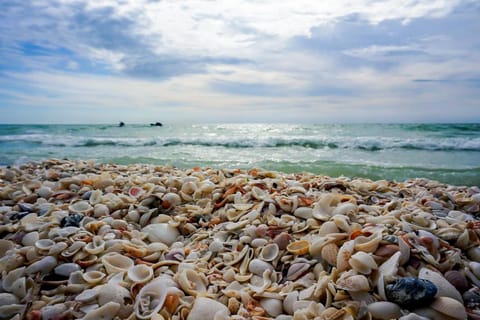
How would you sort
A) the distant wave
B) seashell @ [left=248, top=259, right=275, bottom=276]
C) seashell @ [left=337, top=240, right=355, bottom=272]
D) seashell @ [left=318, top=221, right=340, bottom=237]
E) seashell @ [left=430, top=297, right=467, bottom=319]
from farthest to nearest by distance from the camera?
the distant wave
seashell @ [left=318, top=221, right=340, bottom=237]
seashell @ [left=248, top=259, right=275, bottom=276]
seashell @ [left=337, top=240, right=355, bottom=272]
seashell @ [left=430, top=297, right=467, bottom=319]

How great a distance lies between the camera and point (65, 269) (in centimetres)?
193

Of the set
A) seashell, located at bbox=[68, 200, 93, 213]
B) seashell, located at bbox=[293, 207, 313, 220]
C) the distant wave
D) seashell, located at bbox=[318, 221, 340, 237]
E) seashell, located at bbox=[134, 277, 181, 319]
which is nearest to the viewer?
seashell, located at bbox=[134, 277, 181, 319]

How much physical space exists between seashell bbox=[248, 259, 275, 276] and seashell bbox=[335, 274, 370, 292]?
1.56 feet

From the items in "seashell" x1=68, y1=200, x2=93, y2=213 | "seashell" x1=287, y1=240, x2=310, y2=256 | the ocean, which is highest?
"seashell" x1=68, y1=200, x2=93, y2=213

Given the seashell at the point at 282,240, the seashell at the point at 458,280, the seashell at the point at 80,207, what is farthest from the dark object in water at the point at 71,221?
the seashell at the point at 458,280

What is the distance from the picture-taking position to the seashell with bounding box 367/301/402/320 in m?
1.44

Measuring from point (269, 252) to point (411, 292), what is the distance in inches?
33.5

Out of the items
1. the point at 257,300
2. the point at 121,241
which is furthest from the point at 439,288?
the point at 121,241

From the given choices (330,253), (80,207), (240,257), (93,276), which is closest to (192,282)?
(240,257)

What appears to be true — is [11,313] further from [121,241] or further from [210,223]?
[210,223]

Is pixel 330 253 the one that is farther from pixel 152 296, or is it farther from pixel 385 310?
pixel 152 296

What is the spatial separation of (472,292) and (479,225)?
2.41ft

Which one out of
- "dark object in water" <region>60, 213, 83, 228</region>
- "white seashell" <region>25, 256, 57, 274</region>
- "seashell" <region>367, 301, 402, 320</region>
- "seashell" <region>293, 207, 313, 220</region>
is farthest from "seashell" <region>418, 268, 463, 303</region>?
"dark object in water" <region>60, 213, 83, 228</region>

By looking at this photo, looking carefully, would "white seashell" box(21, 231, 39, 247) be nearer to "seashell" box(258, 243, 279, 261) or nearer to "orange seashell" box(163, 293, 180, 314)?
"orange seashell" box(163, 293, 180, 314)
